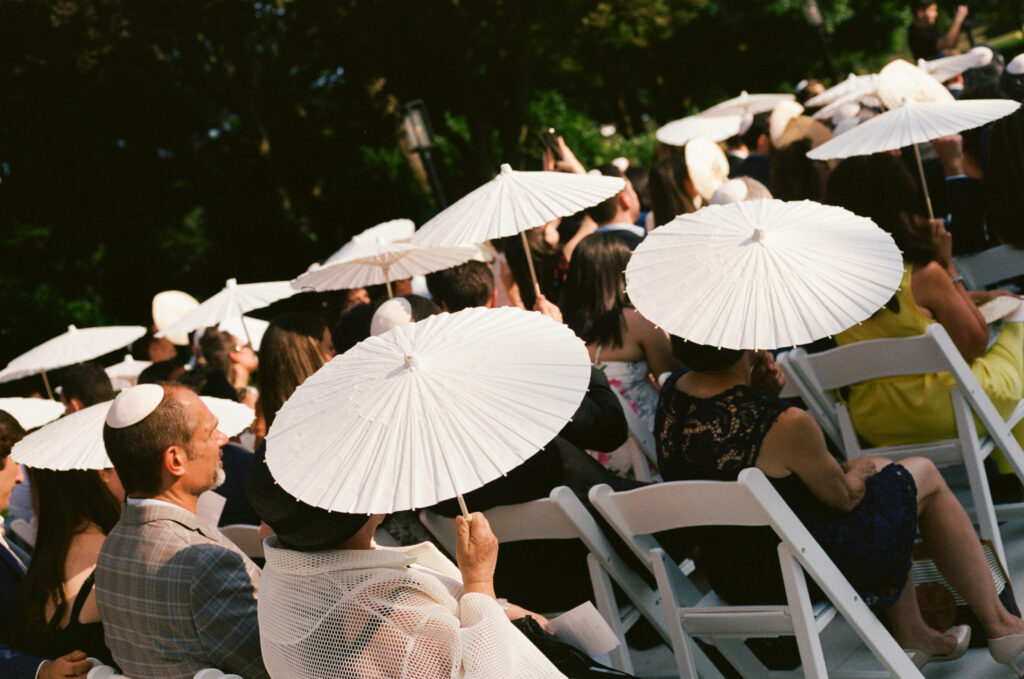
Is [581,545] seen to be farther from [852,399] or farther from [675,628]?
[852,399]

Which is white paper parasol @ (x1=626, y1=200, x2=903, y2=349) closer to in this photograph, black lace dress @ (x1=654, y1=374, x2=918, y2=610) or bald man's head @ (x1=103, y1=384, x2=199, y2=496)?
black lace dress @ (x1=654, y1=374, x2=918, y2=610)

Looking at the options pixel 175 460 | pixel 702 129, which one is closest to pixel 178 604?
A: pixel 175 460

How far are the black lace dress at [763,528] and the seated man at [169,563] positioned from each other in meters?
1.54

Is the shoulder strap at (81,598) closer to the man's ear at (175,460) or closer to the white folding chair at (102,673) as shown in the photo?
the white folding chair at (102,673)

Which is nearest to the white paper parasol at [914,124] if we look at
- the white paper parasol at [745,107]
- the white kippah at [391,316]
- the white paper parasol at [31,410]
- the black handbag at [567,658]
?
the white kippah at [391,316]

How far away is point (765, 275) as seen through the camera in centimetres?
318

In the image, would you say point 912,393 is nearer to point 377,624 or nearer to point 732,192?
point 732,192

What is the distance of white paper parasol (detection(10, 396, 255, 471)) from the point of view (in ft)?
12.1

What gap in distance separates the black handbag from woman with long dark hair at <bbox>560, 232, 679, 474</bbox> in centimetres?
230

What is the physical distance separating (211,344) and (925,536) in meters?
5.44

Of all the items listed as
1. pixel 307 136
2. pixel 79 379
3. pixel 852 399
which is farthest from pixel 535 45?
pixel 852 399

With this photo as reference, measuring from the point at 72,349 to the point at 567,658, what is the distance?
243 inches

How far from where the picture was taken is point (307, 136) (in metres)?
21.2

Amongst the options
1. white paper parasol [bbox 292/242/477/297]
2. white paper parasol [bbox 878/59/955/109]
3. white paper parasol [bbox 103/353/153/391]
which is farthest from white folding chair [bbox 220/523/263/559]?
white paper parasol [bbox 103/353/153/391]
